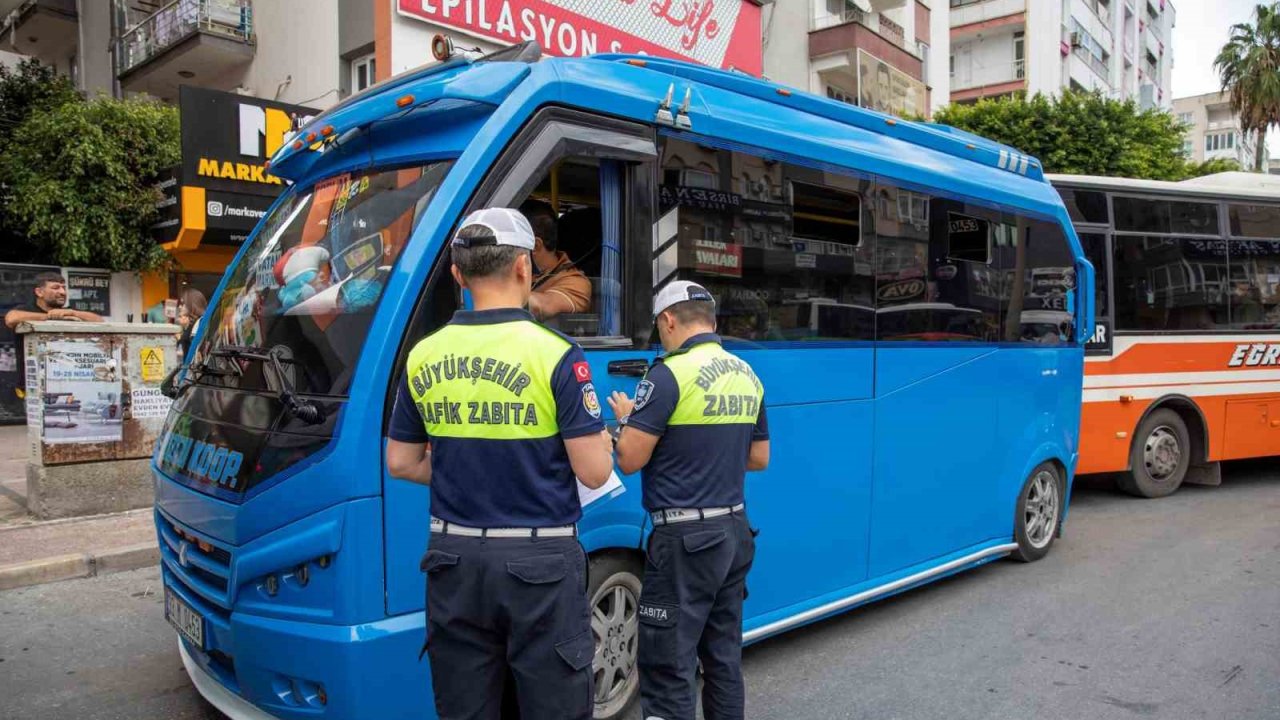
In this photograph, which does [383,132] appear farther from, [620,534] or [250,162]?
[250,162]

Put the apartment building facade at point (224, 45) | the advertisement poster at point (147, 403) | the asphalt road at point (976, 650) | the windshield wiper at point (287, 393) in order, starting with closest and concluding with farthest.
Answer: the windshield wiper at point (287, 393), the asphalt road at point (976, 650), the advertisement poster at point (147, 403), the apartment building facade at point (224, 45)

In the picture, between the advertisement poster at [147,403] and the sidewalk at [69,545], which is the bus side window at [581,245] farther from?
the advertisement poster at [147,403]

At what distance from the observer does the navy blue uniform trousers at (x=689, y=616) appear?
3139 millimetres

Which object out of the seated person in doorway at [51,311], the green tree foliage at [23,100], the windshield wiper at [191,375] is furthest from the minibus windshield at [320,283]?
the green tree foliage at [23,100]

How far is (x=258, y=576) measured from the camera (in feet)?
10.5

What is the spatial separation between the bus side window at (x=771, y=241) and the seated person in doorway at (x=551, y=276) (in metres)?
0.47

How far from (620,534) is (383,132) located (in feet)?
6.14

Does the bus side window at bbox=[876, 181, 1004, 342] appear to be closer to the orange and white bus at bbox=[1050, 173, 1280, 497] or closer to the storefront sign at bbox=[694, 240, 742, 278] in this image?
the storefront sign at bbox=[694, 240, 742, 278]

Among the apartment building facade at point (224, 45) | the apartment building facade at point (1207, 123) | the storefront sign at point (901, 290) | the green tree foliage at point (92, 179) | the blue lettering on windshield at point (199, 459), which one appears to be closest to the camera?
the blue lettering on windshield at point (199, 459)

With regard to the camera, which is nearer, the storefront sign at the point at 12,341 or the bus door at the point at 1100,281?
the bus door at the point at 1100,281

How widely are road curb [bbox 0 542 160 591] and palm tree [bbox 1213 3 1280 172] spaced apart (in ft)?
146

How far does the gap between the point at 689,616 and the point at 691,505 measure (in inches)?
15.0

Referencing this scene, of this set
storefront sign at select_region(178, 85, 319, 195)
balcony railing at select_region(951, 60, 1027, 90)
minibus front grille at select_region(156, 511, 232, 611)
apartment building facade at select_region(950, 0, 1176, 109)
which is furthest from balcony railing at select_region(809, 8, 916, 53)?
minibus front grille at select_region(156, 511, 232, 611)

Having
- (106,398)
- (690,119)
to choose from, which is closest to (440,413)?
(690,119)
